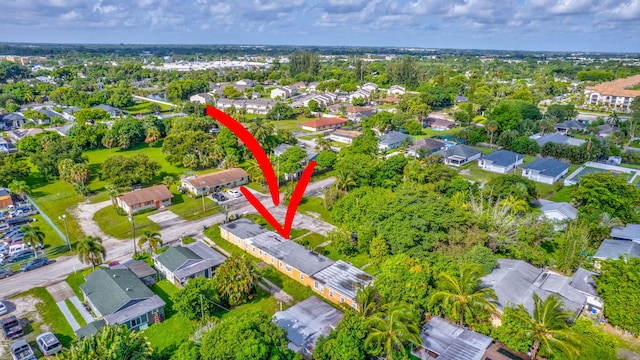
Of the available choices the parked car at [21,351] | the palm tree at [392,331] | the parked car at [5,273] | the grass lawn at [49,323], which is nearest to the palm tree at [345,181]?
the palm tree at [392,331]

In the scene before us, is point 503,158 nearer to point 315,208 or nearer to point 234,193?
point 315,208

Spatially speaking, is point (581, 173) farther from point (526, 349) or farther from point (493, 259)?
point (526, 349)

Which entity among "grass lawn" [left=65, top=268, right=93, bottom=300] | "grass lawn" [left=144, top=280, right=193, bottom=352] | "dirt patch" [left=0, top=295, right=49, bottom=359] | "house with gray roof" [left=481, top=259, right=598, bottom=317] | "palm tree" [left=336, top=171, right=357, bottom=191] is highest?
"palm tree" [left=336, top=171, right=357, bottom=191]

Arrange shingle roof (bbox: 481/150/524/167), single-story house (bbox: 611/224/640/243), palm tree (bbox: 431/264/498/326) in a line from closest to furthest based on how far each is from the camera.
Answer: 1. palm tree (bbox: 431/264/498/326)
2. single-story house (bbox: 611/224/640/243)
3. shingle roof (bbox: 481/150/524/167)

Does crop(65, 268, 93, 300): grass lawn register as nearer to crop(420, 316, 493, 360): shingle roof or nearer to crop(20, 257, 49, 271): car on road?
crop(20, 257, 49, 271): car on road

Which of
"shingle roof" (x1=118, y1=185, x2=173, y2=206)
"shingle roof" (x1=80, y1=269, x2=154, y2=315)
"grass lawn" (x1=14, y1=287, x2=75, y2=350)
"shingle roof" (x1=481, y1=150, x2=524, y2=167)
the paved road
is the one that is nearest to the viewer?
"grass lawn" (x1=14, y1=287, x2=75, y2=350)

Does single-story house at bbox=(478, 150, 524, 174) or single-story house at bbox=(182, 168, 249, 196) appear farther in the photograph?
single-story house at bbox=(478, 150, 524, 174)

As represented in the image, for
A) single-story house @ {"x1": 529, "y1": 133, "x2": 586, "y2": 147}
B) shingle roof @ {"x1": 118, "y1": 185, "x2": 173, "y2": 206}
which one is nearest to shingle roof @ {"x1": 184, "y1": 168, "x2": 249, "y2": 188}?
shingle roof @ {"x1": 118, "y1": 185, "x2": 173, "y2": 206}

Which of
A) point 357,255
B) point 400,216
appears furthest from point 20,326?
point 400,216
